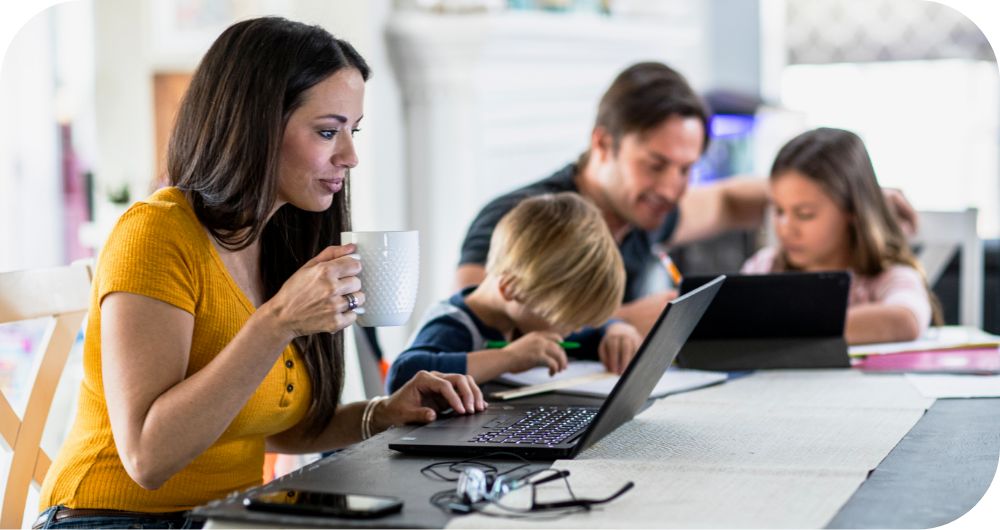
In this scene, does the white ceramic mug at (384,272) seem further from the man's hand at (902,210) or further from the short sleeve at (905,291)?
the man's hand at (902,210)

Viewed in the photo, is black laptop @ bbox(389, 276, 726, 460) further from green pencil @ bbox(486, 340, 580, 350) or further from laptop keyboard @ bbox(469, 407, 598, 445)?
green pencil @ bbox(486, 340, 580, 350)

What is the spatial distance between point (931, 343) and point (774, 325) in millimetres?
364

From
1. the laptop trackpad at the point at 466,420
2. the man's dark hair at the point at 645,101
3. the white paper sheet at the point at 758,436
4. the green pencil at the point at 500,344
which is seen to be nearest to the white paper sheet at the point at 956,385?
the white paper sheet at the point at 758,436

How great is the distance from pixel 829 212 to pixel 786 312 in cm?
53

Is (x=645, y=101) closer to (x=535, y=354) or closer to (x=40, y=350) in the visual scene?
(x=535, y=354)

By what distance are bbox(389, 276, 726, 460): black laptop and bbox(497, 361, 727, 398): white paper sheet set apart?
5.2 inches

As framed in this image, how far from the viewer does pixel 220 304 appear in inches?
51.5

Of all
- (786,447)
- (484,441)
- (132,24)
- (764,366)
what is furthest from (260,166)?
(132,24)

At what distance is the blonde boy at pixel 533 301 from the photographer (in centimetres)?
159

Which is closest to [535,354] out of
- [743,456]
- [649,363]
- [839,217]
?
[649,363]

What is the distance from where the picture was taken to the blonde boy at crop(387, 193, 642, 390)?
159 centimetres

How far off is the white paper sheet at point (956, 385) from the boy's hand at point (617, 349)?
412 millimetres

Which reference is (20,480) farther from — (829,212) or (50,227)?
(50,227)

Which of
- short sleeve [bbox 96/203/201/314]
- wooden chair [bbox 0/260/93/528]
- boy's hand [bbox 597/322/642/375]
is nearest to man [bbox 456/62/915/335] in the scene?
boy's hand [bbox 597/322/642/375]
